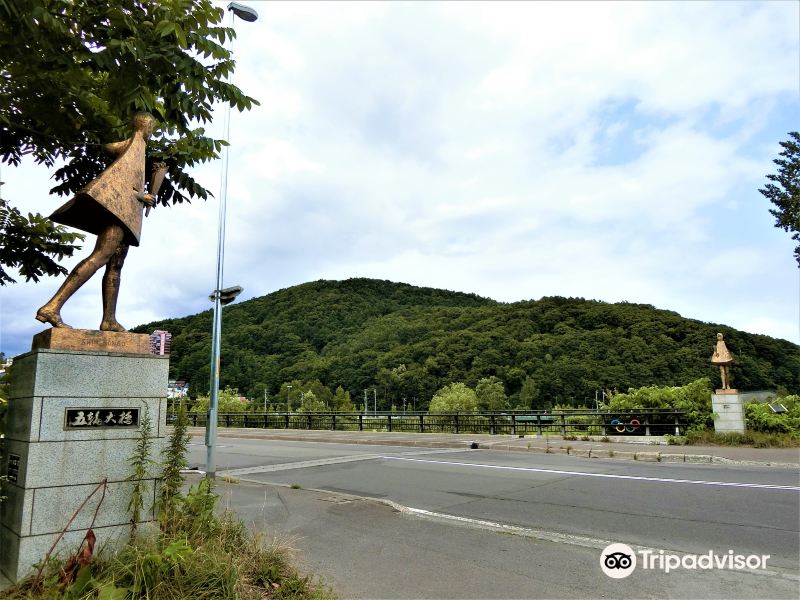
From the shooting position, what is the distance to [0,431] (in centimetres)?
468

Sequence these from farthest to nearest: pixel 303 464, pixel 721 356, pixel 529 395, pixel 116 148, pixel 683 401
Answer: pixel 529 395, pixel 683 401, pixel 721 356, pixel 303 464, pixel 116 148

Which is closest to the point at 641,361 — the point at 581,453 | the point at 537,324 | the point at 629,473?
the point at 537,324

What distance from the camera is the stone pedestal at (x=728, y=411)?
1591 centimetres

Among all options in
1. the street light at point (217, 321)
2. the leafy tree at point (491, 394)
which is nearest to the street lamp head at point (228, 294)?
the street light at point (217, 321)

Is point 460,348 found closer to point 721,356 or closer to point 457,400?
point 457,400

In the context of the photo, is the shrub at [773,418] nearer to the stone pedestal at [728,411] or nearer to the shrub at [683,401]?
the stone pedestal at [728,411]

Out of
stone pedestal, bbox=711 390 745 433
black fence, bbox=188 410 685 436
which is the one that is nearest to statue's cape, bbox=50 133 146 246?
black fence, bbox=188 410 685 436

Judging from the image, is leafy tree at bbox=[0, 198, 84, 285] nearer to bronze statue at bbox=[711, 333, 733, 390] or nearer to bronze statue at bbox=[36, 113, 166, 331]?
bronze statue at bbox=[36, 113, 166, 331]

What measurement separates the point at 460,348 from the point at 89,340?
76.8 m

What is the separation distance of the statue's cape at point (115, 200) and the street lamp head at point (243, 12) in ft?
27.5

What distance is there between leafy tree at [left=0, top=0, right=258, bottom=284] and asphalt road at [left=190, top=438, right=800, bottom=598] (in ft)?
13.8

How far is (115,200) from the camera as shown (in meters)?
4.82

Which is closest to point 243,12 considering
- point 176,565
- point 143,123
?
point 143,123

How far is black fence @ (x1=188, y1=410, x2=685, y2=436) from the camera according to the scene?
18.2 meters
